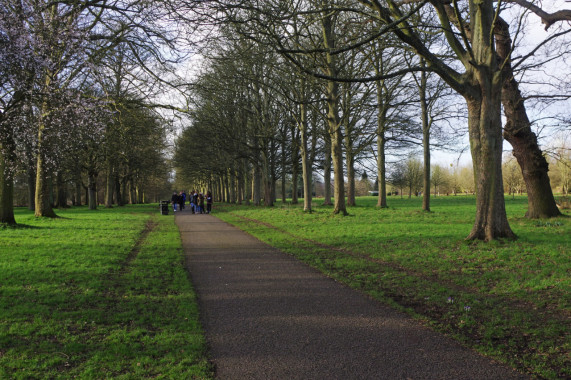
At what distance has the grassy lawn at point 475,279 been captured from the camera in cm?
391

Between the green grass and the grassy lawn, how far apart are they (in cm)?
282

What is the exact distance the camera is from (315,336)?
397 centimetres

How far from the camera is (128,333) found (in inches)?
161

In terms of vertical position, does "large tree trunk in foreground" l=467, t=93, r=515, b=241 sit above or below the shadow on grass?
above

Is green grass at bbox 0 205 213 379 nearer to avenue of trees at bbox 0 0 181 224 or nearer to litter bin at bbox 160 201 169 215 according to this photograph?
avenue of trees at bbox 0 0 181 224

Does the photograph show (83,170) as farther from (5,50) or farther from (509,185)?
(509,185)

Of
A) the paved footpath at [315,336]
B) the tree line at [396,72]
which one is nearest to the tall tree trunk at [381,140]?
the tree line at [396,72]

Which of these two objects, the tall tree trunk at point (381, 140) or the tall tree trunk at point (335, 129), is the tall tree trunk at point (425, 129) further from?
the tall tree trunk at point (335, 129)

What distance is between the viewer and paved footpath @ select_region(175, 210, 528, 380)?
10.6ft

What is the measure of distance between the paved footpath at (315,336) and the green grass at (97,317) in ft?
1.01

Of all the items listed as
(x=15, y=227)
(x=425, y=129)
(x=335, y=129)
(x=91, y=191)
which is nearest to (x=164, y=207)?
(x=91, y=191)

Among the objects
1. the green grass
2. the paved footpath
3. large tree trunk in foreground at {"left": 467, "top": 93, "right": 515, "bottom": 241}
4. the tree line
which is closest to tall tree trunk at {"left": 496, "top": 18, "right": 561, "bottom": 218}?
the tree line

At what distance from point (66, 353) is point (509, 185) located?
180ft

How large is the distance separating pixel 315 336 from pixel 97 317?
2.68m
